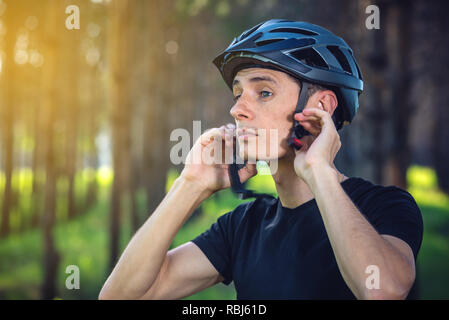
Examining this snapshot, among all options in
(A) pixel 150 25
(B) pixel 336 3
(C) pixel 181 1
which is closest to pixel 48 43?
(C) pixel 181 1

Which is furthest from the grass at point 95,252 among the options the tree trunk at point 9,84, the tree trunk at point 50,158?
the tree trunk at point 9,84

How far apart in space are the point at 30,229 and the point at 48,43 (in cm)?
988

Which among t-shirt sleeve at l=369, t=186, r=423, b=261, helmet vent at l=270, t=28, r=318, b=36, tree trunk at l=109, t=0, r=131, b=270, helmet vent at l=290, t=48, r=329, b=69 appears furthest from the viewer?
tree trunk at l=109, t=0, r=131, b=270

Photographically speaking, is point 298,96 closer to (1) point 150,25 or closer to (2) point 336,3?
(2) point 336,3

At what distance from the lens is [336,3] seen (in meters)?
9.54

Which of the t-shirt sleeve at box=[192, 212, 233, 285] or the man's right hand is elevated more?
the man's right hand

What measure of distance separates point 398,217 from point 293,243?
58 cm

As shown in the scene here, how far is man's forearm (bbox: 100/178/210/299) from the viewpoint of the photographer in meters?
2.45

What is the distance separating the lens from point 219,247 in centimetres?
277

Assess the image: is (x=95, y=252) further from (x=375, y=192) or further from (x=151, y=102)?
(x=375, y=192)

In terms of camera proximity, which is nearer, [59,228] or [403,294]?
[403,294]

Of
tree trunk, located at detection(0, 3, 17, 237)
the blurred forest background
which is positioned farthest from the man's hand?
tree trunk, located at detection(0, 3, 17, 237)

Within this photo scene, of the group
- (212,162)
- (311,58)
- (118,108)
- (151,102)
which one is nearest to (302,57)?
(311,58)

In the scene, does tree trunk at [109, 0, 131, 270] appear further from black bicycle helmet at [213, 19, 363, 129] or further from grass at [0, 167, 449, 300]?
black bicycle helmet at [213, 19, 363, 129]
